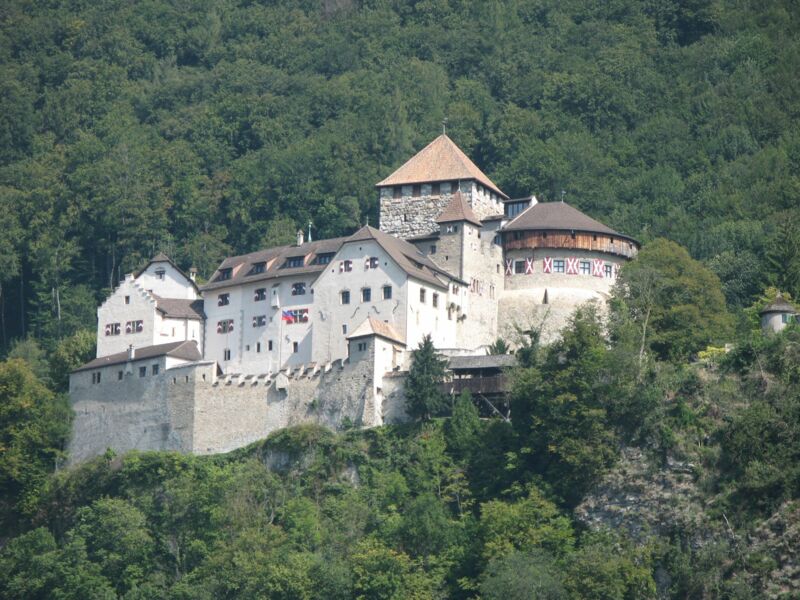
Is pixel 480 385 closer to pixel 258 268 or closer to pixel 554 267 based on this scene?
pixel 554 267

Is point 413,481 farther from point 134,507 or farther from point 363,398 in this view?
point 134,507

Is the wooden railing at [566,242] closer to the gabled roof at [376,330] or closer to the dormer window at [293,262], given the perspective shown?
the gabled roof at [376,330]

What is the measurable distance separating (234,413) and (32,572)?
11628mm

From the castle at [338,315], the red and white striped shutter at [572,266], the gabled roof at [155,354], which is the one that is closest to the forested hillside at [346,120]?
the red and white striped shutter at [572,266]

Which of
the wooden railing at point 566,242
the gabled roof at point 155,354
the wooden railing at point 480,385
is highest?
the wooden railing at point 566,242

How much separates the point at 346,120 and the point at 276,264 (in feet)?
134

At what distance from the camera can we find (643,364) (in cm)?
7656

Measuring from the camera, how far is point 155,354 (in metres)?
87.3

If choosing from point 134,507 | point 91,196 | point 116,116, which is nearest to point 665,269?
point 134,507

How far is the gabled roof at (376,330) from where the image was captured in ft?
271

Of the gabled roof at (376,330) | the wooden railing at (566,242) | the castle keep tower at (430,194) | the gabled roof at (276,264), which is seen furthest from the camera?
the castle keep tower at (430,194)

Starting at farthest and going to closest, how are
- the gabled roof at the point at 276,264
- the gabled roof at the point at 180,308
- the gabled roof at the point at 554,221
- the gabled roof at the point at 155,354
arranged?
1. the gabled roof at the point at 180,308
2. the gabled roof at the point at 554,221
3. the gabled roof at the point at 276,264
4. the gabled roof at the point at 155,354

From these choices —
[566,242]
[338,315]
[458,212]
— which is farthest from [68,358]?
[566,242]

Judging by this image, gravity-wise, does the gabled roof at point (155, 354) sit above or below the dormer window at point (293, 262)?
below
